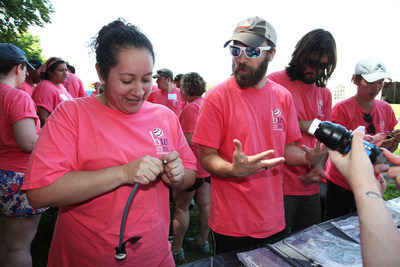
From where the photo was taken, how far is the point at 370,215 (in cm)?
83

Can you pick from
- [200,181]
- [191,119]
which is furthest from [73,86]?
[200,181]

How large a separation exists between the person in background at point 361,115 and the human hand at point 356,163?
2.12 metres

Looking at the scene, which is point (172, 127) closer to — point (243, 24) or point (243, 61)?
point (243, 61)

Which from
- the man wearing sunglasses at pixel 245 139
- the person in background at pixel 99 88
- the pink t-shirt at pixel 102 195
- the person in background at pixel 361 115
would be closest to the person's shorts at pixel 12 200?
the pink t-shirt at pixel 102 195

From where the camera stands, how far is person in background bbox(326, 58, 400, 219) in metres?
2.85

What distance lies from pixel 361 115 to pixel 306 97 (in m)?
1.01

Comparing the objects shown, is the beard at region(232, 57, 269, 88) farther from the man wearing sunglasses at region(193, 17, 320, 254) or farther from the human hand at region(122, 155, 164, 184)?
the human hand at region(122, 155, 164, 184)

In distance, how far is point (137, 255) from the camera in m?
1.37

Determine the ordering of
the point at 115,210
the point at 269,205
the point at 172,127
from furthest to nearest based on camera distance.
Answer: the point at 269,205 → the point at 172,127 → the point at 115,210

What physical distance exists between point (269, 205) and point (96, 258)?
3.81 ft

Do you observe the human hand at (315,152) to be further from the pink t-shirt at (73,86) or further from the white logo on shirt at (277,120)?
the pink t-shirt at (73,86)

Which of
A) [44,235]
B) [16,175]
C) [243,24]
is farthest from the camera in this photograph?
[44,235]

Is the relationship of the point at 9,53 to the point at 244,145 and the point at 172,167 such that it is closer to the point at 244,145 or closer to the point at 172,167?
the point at 172,167

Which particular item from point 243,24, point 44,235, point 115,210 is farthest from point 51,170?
point 44,235
